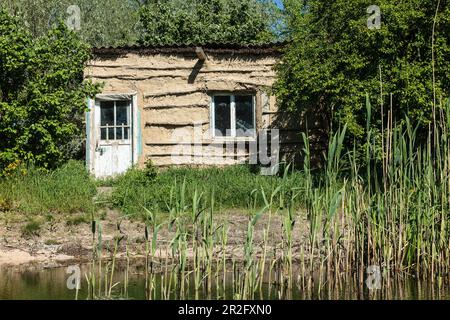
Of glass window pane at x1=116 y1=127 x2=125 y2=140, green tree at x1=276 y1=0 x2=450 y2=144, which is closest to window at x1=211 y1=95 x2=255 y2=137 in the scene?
glass window pane at x1=116 y1=127 x2=125 y2=140

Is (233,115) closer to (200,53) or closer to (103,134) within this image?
(200,53)

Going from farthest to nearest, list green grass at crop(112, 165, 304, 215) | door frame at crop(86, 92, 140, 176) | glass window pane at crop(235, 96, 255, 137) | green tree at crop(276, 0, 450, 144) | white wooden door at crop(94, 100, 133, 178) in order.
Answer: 1. glass window pane at crop(235, 96, 255, 137)
2. white wooden door at crop(94, 100, 133, 178)
3. door frame at crop(86, 92, 140, 176)
4. green tree at crop(276, 0, 450, 144)
5. green grass at crop(112, 165, 304, 215)

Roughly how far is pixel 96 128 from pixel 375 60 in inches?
232

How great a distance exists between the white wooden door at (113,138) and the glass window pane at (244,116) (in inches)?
87.8

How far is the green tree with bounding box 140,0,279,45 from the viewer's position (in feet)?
59.6

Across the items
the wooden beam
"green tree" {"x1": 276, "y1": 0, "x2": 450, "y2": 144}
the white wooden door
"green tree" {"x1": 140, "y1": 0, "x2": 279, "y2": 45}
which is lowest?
the white wooden door

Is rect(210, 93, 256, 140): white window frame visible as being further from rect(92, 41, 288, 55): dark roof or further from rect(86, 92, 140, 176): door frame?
rect(86, 92, 140, 176): door frame

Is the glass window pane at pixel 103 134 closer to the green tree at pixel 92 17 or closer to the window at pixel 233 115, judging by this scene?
the window at pixel 233 115

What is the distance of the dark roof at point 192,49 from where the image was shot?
1340 centimetres

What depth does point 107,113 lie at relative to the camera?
13.7 m

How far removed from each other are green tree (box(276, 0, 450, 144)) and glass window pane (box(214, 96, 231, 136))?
2549mm

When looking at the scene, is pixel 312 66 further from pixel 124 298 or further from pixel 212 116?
pixel 124 298

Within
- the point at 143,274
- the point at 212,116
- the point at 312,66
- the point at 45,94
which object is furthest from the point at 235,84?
the point at 143,274
